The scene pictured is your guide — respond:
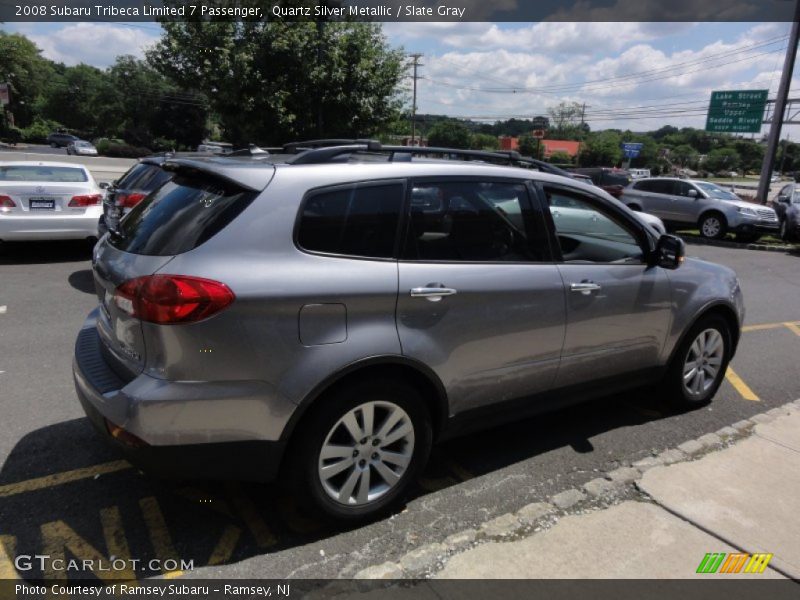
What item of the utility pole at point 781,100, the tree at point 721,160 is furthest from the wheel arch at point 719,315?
the tree at point 721,160

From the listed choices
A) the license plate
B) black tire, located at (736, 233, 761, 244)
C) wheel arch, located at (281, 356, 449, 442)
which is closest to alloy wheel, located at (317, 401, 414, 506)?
wheel arch, located at (281, 356, 449, 442)

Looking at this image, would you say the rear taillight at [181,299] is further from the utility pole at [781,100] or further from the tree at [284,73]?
the utility pole at [781,100]

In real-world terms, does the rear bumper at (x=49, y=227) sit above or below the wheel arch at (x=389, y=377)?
below

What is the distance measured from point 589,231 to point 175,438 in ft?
9.87

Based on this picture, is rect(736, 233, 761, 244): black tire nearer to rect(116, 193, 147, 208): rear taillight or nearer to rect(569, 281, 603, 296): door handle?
rect(569, 281, 603, 296): door handle

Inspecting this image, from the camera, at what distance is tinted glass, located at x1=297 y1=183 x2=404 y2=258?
276cm

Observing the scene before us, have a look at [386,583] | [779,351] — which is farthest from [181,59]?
[386,583]

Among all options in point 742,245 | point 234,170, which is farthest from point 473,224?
point 742,245

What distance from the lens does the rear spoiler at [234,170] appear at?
272cm

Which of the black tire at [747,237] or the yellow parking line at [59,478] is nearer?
the yellow parking line at [59,478]

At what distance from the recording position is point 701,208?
17.7m

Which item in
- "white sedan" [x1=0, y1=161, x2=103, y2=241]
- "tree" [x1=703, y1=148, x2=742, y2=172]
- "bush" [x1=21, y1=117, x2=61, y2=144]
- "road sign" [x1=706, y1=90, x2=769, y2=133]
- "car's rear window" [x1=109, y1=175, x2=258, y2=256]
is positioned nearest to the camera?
"car's rear window" [x1=109, y1=175, x2=258, y2=256]

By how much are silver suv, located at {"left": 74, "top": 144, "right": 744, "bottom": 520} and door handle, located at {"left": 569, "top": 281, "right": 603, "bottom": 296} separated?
15mm

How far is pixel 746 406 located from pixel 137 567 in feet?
14.7
